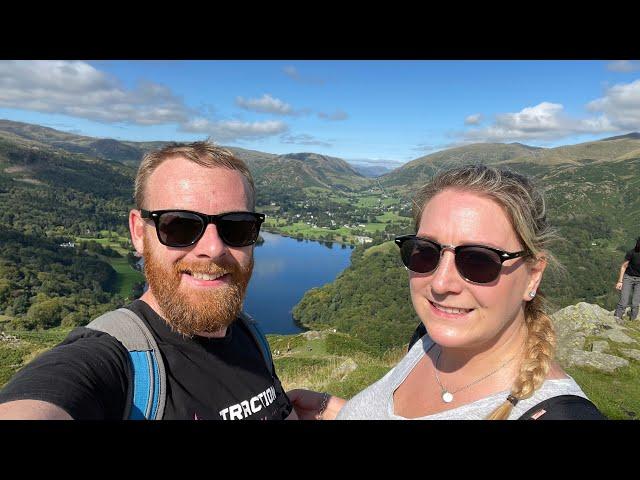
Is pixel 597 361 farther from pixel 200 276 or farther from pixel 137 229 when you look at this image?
pixel 137 229

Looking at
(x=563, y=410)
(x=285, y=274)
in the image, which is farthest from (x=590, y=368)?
(x=285, y=274)

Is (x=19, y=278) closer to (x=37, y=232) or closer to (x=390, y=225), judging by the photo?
(x=37, y=232)

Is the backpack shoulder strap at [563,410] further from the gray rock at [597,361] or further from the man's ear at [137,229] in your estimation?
the gray rock at [597,361]

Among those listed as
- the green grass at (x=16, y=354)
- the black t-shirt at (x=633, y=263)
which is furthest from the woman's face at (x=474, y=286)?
the green grass at (x=16, y=354)
